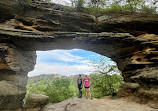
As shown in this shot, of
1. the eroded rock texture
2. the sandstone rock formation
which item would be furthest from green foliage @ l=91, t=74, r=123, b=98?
the eroded rock texture

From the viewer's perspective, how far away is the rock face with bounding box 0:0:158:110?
8.06m

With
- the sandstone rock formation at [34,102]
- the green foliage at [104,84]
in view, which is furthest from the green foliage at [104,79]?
the sandstone rock formation at [34,102]

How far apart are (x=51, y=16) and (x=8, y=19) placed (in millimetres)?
4425

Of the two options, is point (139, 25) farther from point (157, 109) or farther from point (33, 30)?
point (33, 30)

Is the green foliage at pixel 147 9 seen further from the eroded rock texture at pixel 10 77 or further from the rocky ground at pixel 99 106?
the eroded rock texture at pixel 10 77

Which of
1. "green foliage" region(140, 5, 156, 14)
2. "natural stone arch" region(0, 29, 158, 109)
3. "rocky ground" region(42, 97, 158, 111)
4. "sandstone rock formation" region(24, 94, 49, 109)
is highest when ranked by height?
"green foliage" region(140, 5, 156, 14)

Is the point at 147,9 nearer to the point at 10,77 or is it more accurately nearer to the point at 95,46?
the point at 95,46

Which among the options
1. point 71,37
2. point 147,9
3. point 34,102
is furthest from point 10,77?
point 147,9

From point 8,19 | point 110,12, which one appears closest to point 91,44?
point 110,12

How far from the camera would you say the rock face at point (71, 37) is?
8.06m

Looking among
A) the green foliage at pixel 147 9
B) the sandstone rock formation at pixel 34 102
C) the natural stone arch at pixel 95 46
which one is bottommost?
the sandstone rock formation at pixel 34 102

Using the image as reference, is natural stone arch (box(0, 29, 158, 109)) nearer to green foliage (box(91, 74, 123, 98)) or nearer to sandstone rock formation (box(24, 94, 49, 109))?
sandstone rock formation (box(24, 94, 49, 109))

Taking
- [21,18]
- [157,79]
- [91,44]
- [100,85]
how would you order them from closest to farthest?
[157,79] → [21,18] → [91,44] → [100,85]

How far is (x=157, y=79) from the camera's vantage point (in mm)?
6375
